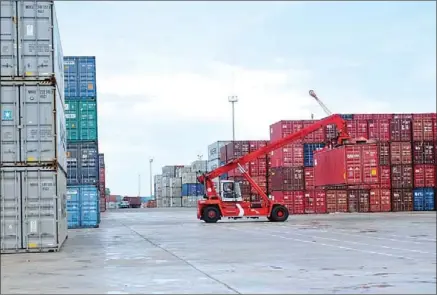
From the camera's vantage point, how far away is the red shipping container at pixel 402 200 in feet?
178

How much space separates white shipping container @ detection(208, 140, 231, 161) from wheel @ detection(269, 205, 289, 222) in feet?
148

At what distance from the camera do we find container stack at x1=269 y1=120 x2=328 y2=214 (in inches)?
2188

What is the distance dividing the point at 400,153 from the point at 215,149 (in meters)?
39.2

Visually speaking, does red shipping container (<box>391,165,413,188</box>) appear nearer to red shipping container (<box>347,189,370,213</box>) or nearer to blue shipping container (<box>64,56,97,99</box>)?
red shipping container (<box>347,189,370,213</box>)

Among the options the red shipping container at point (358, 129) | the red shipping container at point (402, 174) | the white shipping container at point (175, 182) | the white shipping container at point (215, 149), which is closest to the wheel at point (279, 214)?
the red shipping container at point (358, 129)

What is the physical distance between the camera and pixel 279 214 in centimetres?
4128

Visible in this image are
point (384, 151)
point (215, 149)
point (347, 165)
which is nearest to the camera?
point (347, 165)

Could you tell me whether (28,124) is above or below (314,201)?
above

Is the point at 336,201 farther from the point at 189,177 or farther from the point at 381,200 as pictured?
the point at 189,177

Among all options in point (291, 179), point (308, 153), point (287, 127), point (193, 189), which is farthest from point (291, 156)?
point (193, 189)

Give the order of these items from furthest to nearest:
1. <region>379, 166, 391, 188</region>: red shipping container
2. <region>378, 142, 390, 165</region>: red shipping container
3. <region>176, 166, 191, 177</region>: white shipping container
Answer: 1. <region>176, 166, 191, 177</region>: white shipping container
2. <region>379, 166, 391, 188</region>: red shipping container
3. <region>378, 142, 390, 165</region>: red shipping container

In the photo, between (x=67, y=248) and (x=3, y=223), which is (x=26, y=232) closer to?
(x=3, y=223)

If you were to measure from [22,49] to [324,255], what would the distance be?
10.0 meters

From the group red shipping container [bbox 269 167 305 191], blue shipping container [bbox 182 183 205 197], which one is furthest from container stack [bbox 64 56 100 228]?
blue shipping container [bbox 182 183 205 197]
